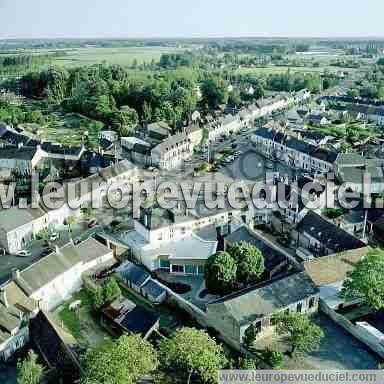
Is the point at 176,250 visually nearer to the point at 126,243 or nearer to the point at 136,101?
the point at 126,243

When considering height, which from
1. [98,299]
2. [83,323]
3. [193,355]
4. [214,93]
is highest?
[214,93]

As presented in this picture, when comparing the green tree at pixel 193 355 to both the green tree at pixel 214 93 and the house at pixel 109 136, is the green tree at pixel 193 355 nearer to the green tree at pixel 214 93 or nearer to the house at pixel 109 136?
the house at pixel 109 136

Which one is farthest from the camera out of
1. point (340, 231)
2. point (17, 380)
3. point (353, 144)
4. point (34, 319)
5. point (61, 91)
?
point (61, 91)

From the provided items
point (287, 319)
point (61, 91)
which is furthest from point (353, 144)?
point (61, 91)

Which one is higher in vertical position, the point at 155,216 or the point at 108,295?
the point at 155,216

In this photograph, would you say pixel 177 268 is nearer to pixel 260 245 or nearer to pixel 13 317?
pixel 260 245

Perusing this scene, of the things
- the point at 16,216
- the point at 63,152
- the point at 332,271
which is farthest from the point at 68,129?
the point at 332,271
